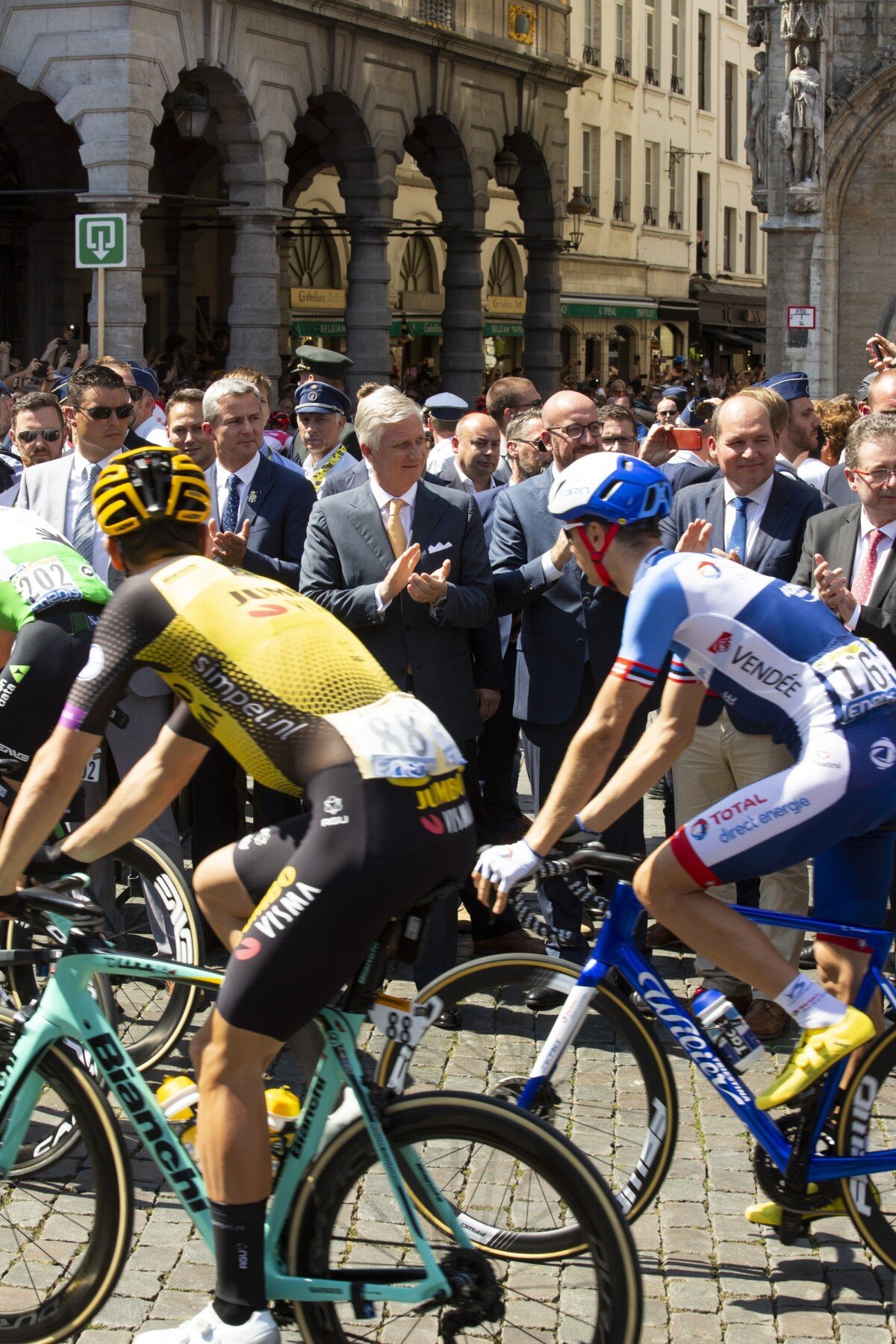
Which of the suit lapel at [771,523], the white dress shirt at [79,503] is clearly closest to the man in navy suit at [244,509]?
the white dress shirt at [79,503]

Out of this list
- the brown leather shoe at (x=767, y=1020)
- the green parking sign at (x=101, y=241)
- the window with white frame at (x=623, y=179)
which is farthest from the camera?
the window with white frame at (x=623, y=179)

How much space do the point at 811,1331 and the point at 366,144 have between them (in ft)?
87.6

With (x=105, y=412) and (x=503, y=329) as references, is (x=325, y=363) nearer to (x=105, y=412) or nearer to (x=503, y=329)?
(x=105, y=412)

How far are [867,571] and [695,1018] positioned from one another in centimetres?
264

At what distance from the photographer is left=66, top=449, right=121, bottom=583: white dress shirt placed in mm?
7648

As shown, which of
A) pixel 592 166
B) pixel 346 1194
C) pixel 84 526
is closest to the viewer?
pixel 346 1194

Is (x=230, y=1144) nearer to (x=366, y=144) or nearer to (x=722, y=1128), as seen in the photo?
(x=722, y=1128)

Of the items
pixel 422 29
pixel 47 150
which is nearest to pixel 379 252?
pixel 422 29

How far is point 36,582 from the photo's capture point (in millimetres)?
5922

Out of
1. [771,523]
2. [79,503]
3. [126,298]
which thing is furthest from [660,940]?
[126,298]

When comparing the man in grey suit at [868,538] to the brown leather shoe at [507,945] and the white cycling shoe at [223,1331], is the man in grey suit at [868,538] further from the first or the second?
the white cycling shoe at [223,1331]

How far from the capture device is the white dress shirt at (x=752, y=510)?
7.12 metres

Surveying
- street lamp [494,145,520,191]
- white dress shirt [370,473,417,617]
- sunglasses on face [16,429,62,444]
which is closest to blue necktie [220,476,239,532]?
white dress shirt [370,473,417,617]

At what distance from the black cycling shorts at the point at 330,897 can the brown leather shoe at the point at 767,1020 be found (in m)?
2.87
